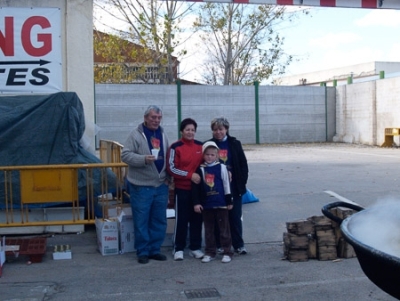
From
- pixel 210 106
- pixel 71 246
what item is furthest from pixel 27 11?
pixel 210 106

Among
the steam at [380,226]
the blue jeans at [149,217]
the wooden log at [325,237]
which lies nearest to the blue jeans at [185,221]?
the blue jeans at [149,217]

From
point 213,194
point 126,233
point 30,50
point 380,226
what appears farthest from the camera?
point 30,50

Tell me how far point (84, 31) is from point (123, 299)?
16.6 ft

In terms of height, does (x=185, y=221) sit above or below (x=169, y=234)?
above

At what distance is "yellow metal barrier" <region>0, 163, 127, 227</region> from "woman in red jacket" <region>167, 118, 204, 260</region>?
112 cm

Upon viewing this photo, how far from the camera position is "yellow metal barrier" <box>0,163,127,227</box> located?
7.84 m

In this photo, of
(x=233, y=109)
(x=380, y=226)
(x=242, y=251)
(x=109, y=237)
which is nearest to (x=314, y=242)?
(x=242, y=251)

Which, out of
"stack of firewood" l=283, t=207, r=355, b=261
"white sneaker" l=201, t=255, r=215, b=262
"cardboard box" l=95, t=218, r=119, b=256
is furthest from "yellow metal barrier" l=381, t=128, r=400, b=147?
"cardboard box" l=95, t=218, r=119, b=256

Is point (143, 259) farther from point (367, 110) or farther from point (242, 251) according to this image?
point (367, 110)

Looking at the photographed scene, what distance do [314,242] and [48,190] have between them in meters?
3.74

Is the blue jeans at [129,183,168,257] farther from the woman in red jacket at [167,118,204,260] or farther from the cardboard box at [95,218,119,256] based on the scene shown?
the cardboard box at [95,218,119,256]

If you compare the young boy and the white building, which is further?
the white building

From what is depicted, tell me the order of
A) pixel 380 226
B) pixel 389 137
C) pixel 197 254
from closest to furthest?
1. pixel 380 226
2. pixel 197 254
3. pixel 389 137

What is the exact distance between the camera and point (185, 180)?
691cm
